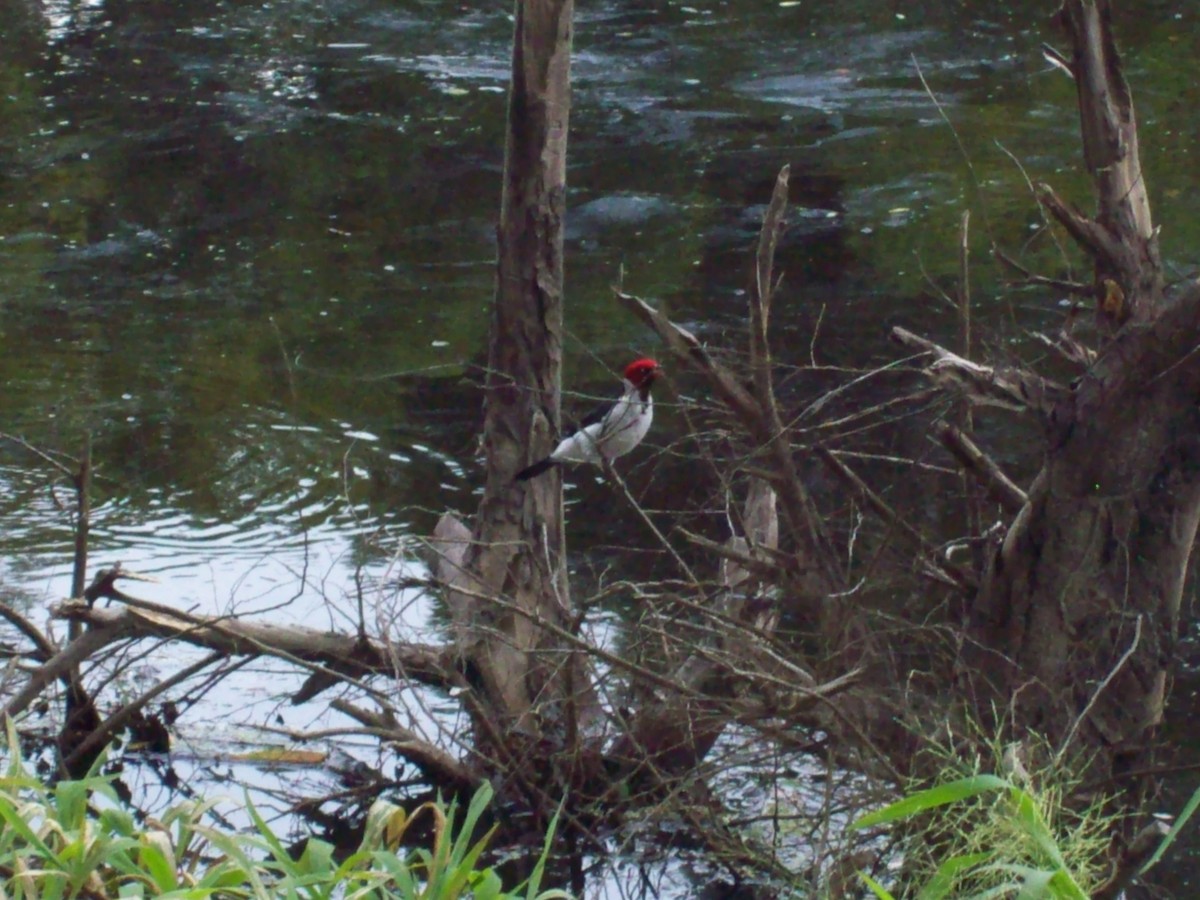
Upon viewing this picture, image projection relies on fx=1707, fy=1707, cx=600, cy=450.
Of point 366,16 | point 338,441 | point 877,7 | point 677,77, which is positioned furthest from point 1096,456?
point 366,16

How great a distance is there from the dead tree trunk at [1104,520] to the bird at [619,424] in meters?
1.65

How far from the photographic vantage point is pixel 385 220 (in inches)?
483

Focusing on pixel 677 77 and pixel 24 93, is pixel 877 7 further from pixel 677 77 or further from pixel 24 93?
pixel 24 93

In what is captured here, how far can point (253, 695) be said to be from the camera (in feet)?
20.9

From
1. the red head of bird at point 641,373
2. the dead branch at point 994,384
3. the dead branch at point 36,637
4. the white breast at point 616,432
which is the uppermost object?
the dead branch at point 994,384

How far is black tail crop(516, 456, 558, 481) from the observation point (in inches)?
227

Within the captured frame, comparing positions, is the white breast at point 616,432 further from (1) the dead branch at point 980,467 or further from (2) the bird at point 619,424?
(1) the dead branch at point 980,467

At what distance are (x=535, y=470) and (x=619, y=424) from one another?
24.6 inches

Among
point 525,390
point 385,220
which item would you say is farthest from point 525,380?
point 385,220

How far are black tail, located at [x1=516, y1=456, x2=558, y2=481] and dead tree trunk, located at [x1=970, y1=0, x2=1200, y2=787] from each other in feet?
5.27

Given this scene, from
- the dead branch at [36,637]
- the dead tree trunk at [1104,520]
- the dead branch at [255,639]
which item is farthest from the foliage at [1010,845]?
the dead branch at [36,637]

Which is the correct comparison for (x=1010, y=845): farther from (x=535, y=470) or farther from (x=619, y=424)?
(x=619, y=424)

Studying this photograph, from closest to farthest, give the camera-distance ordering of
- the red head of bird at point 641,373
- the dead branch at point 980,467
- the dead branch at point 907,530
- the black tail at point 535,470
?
the dead branch at point 980,467 → the dead branch at point 907,530 → the black tail at point 535,470 → the red head of bird at point 641,373

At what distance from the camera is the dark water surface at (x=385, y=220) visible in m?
7.91
